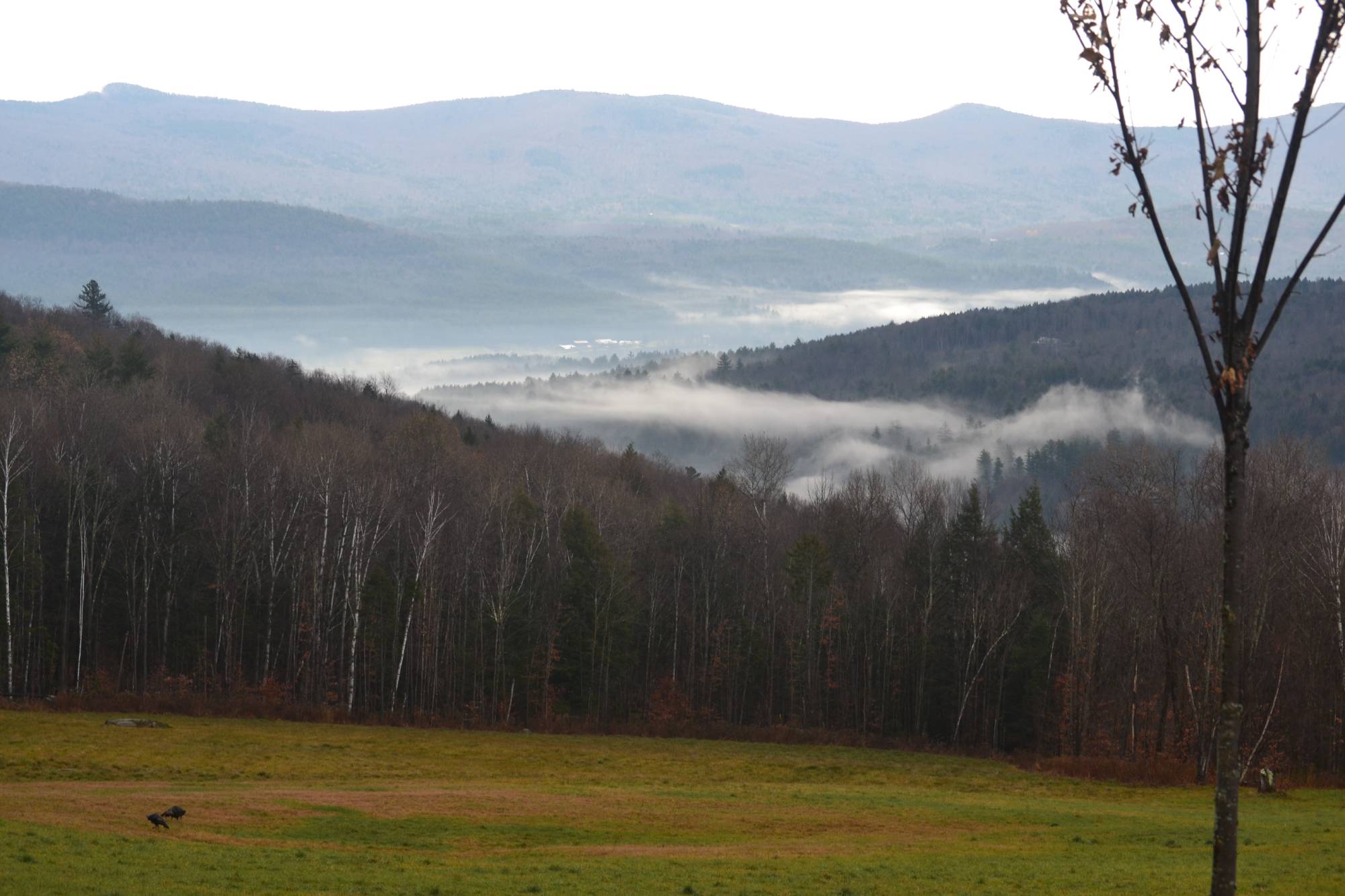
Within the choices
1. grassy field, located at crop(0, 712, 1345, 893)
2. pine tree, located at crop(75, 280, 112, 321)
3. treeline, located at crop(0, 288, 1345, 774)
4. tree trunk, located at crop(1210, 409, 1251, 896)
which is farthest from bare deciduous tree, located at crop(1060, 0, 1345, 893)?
pine tree, located at crop(75, 280, 112, 321)

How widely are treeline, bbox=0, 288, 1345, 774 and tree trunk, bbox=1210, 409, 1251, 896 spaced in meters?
41.1

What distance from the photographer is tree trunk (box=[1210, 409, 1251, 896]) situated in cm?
1309

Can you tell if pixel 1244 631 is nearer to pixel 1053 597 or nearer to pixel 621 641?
pixel 1053 597

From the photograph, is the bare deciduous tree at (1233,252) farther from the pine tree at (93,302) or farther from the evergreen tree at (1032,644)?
the pine tree at (93,302)

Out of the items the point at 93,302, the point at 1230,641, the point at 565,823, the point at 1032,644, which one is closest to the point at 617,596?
the point at 1032,644

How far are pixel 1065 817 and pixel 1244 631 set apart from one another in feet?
67.6

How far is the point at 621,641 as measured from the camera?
246 ft

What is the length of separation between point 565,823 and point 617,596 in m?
44.0

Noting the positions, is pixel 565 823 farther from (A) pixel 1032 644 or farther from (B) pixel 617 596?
(A) pixel 1032 644

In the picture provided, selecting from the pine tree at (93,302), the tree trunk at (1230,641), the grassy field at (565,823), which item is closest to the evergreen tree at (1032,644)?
the grassy field at (565,823)

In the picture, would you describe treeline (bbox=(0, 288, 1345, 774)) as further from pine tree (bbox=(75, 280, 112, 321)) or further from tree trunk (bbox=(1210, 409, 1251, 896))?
pine tree (bbox=(75, 280, 112, 321))

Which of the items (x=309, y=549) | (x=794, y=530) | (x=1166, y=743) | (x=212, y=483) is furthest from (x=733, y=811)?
(x=794, y=530)

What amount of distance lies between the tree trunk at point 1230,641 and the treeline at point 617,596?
4114cm

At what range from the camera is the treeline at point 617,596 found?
195 feet
